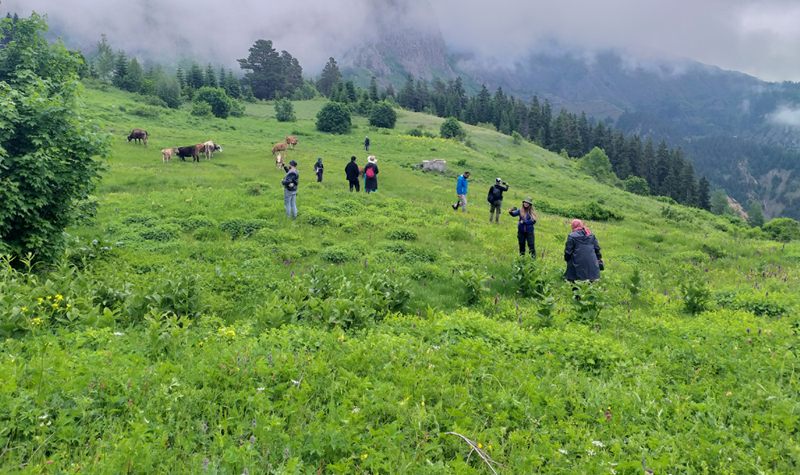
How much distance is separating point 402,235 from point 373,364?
32.0ft

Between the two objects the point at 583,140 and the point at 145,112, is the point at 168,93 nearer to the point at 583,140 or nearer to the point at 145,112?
the point at 145,112

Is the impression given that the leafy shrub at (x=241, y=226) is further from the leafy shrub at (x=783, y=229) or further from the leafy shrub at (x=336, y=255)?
the leafy shrub at (x=783, y=229)

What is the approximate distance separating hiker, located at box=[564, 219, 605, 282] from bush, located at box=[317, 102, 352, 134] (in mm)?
51506

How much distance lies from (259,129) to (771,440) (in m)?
55.8

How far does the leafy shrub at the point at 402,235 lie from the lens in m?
16.0

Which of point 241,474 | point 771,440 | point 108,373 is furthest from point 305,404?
point 771,440

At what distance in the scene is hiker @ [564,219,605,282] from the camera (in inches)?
466

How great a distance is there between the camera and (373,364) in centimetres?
662

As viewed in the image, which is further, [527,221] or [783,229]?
[783,229]

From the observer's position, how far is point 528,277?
464 inches

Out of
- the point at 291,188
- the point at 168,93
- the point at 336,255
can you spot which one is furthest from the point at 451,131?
the point at 336,255

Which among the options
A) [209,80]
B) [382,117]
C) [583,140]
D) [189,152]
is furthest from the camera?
[583,140]

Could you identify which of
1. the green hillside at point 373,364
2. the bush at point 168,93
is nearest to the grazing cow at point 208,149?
the green hillside at point 373,364

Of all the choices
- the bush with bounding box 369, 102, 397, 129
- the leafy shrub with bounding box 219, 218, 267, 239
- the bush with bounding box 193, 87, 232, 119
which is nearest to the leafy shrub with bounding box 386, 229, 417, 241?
the leafy shrub with bounding box 219, 218, 267, 239
